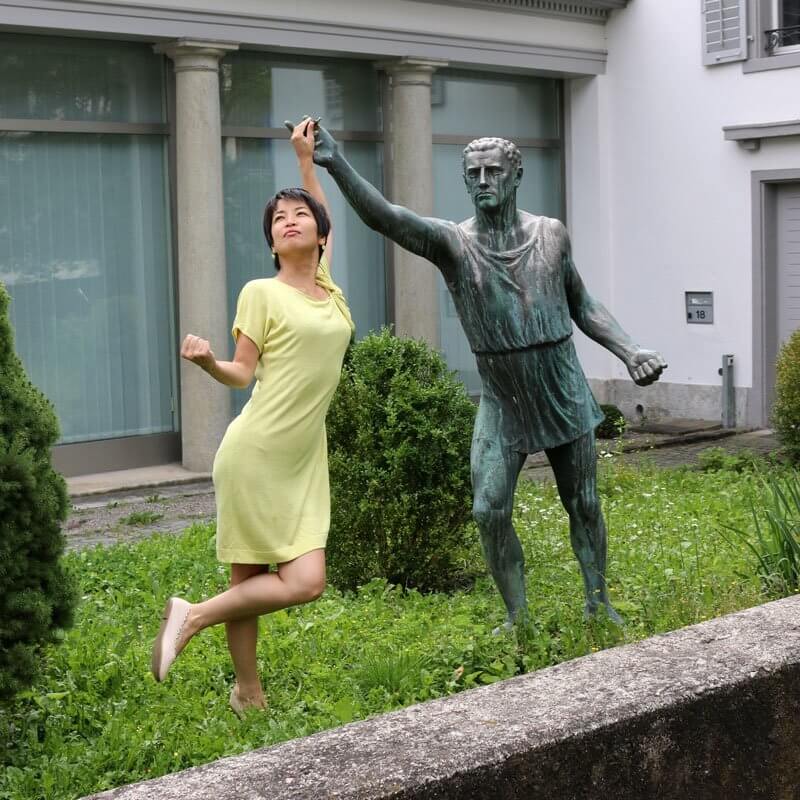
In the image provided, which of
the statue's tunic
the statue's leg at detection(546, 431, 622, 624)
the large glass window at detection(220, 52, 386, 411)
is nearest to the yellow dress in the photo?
the statue's tunic

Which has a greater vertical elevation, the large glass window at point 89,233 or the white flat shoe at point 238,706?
the large glass window at point 89,233

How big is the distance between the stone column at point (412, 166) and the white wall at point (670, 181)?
100 inches

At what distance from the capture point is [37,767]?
4.21 m

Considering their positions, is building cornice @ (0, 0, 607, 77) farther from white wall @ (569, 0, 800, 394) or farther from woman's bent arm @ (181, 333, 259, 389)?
woman's bent arm @ (181, 333, 259, 389)

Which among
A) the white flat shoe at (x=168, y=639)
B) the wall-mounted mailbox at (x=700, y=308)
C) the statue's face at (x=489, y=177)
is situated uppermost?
the statue's face at (x=489, y=177)

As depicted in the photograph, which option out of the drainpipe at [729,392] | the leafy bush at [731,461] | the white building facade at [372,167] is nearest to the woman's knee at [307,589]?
the leafy bush at [731,461]

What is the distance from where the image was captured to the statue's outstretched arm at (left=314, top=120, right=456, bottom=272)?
479cm

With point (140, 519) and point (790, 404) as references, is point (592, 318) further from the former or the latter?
point (790, 404)

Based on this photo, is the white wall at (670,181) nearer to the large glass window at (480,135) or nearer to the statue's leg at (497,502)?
the large glass window at (480,135)

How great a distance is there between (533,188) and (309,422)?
1142cm

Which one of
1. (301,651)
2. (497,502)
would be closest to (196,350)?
(497,502)

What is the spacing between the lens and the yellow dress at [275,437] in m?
4.45

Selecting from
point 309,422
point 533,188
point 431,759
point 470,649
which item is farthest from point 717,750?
point 533,188

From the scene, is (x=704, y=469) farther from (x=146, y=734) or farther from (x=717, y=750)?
(x=717, y=750)
